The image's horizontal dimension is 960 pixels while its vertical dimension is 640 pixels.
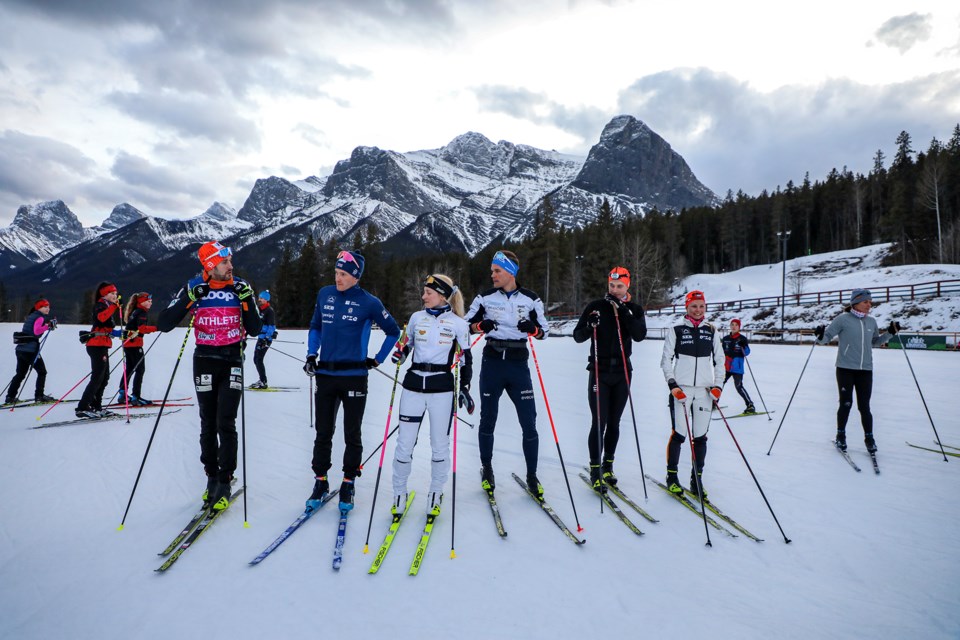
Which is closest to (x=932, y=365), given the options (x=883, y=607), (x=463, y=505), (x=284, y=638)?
(x=883, y=607)

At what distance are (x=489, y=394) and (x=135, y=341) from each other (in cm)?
775

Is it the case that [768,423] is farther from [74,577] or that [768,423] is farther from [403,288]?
[403,288]

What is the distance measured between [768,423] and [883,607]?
229 inches

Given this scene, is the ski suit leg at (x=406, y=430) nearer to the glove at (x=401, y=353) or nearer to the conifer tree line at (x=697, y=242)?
the glove at (x=401, y=353)

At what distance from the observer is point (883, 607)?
307cm

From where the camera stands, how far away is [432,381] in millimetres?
4051

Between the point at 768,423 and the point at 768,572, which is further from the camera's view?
the point at 768,423

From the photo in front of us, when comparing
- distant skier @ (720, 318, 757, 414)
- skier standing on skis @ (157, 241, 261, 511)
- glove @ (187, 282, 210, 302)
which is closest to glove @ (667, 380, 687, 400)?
skier standing on skis @ (157, 241, 261, 511)

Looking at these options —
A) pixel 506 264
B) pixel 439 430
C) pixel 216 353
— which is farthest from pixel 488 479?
pixel 216 353

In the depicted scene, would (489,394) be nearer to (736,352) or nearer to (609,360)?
(609,360)

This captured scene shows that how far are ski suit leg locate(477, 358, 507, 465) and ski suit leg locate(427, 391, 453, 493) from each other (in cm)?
55

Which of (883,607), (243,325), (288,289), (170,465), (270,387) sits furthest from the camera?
(288,289)

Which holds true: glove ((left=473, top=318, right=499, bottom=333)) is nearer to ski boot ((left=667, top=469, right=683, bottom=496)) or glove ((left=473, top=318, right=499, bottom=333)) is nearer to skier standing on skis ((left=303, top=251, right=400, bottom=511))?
skier standing on skis ((left=303, top=251, right=400, bottom=511))

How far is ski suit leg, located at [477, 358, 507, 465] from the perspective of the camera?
4660 mm
